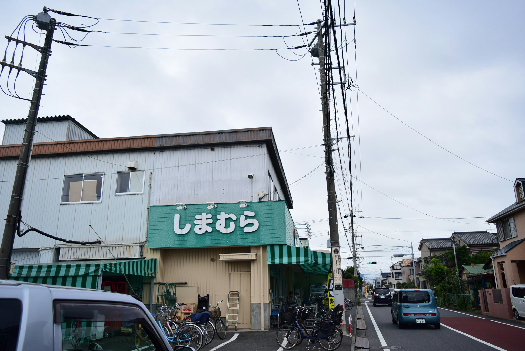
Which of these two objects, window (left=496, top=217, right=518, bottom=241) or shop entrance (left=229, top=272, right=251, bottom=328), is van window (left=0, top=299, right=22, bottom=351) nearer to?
shop entrance (left=229, top=272, right=251, bottom=328)

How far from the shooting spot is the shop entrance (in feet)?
50.2

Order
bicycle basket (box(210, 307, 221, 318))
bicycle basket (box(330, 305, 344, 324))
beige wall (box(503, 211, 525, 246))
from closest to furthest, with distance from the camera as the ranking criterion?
1. bicycle basket (box(330, 305, 344, 324))
2. bicycle basket (box(210, 307, 221, 318))
3. beige wall (box(503, 211, 525, 246))

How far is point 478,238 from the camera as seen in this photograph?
178 feet

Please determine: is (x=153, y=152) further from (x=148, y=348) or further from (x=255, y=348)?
(x=148, y=348)

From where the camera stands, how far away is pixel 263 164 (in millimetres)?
16219

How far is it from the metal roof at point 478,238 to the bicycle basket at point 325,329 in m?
50.1

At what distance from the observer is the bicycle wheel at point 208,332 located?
37.3ft

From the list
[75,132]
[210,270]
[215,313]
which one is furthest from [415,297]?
[75,132]

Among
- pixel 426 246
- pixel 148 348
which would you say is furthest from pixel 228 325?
pixel 426 246

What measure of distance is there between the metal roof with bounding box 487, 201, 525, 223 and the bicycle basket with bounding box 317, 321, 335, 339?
21.2m

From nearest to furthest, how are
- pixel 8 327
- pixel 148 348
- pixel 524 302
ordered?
pixel 8 327 → pixel 148 348 → pixel 524 302

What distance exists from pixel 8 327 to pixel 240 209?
1369 centimetres

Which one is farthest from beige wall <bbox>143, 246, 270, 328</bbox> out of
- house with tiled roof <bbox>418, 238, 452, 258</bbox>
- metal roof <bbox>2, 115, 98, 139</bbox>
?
house with tiled roof <bbox>418, 238, 452, 258</bbox>

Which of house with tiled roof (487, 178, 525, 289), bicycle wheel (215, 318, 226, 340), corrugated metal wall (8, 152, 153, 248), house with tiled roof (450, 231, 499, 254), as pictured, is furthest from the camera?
house with tiled roof (450, 231, 499, 254)
